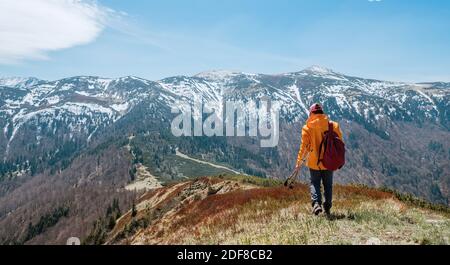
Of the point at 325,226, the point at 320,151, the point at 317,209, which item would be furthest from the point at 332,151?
the point at 325,226

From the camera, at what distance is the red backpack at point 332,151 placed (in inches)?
621

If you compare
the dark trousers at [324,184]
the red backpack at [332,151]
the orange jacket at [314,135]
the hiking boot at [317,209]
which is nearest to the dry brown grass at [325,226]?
the hiking boot at [317,209]

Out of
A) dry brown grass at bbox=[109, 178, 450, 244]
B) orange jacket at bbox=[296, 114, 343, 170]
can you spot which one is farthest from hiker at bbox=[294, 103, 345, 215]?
dry brown grass at bbox=[109, 178, 450, 244]

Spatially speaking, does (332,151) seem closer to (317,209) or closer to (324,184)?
(324,184)

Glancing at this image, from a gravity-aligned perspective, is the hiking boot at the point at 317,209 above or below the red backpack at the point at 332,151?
below

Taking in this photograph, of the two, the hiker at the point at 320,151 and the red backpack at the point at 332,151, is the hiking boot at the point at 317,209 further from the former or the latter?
the red backpack at the point at 332,151

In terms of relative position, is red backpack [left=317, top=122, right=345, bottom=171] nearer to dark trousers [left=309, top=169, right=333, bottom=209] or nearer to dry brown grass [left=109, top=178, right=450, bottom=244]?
dark trousers [left=309, top=169, right=333, bottom=209]

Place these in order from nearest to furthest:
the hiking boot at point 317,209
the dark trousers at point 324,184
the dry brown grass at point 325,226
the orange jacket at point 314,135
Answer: the dry brown grass at point 325,226 → the orange jacket at point 314,135 → the dark trousers at point 324,184 → the hiking boot at point 317,209

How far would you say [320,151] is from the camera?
52.3ft

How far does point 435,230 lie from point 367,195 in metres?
11.0

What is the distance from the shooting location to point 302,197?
2442cm

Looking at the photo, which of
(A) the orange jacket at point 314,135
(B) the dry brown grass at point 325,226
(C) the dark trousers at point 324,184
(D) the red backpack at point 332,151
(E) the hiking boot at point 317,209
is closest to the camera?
(B) the dry brown grass at point 325,226
